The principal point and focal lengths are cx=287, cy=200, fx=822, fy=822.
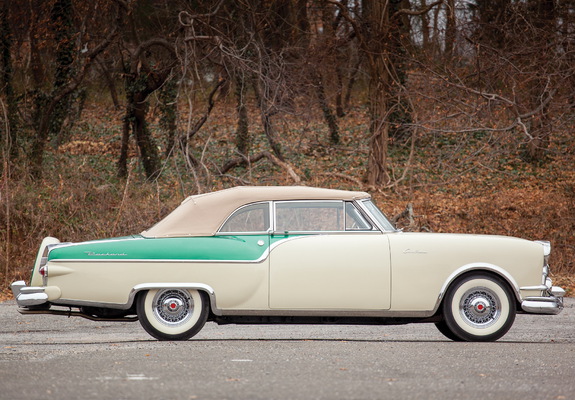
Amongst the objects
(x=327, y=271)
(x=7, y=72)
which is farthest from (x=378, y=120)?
(x=327, y=271)

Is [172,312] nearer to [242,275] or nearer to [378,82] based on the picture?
[242,275]

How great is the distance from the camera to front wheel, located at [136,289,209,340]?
8.10m

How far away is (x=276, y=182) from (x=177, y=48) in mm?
3977

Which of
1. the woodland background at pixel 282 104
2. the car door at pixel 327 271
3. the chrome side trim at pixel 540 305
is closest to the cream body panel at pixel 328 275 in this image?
the car door at pixel 327 271

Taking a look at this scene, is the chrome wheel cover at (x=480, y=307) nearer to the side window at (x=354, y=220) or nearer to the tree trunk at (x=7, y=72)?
the side window at (x=354, y=220)

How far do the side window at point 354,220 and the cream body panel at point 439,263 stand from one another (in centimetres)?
28

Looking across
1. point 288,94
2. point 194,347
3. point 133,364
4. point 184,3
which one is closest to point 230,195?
point 194,347

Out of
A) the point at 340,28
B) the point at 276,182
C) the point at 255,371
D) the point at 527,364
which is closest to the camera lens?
the point at 255,371

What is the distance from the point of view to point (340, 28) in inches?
954

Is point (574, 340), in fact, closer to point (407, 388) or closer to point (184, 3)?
point (407, 388)

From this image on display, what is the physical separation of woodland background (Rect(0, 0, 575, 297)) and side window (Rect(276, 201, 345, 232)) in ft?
24.5

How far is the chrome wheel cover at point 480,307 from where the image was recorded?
325 inches

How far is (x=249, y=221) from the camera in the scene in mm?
8281

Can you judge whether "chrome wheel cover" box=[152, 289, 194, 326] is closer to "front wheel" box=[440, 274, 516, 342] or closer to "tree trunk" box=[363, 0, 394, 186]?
"front wheel" box=[440, 274, 516, 342]
